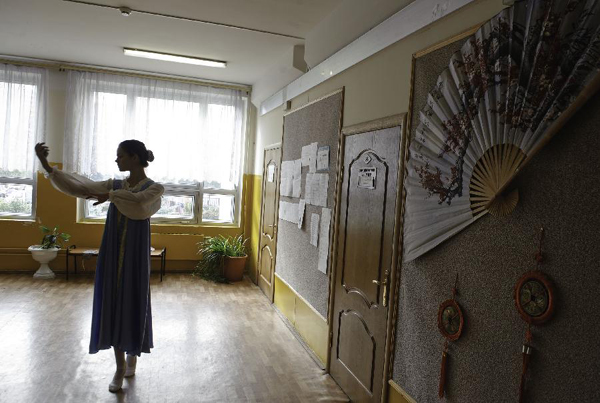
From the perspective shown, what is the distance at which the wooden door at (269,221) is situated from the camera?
538cm

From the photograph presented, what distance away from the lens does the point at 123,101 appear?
6.30m

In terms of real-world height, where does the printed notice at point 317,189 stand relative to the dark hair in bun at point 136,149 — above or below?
below

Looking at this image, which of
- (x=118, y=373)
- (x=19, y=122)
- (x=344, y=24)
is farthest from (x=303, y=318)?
(x=19, y=122)

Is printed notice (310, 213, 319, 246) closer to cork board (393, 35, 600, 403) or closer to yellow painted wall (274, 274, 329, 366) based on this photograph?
yellow painted wall (274, 274, 329, 366)

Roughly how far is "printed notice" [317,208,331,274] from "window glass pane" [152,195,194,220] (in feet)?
11.9

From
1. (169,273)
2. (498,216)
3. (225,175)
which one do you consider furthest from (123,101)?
(498,216)

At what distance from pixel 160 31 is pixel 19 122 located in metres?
2.86

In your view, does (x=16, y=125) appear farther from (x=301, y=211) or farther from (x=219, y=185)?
(x=301, y=211)

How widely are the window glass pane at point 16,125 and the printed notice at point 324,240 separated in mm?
4558

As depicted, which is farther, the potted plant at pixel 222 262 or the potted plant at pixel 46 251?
the potted plant at pixel 222 262

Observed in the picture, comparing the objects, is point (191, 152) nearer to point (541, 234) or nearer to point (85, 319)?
point (85, 319)

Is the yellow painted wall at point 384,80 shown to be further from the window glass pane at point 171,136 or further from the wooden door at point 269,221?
the window glass pane at point 171,136

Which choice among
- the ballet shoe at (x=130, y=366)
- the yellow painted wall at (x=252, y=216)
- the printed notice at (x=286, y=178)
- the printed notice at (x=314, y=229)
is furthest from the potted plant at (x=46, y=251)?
the printed notice at (x=314, y=229)

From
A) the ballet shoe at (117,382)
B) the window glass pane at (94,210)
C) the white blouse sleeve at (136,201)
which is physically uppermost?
the white blouse sleeve at (136,201)
